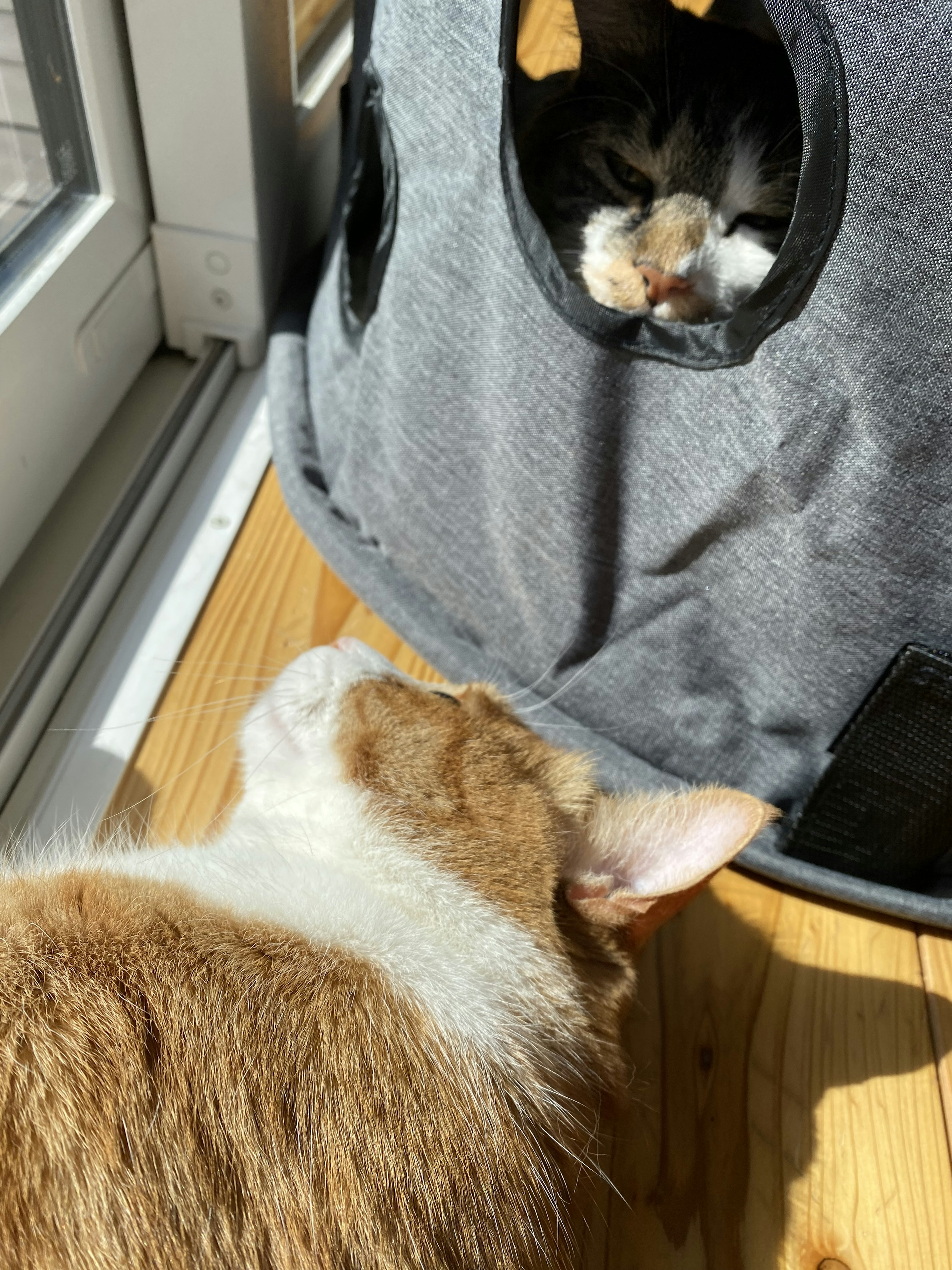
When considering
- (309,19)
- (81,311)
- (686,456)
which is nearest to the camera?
(686,456)

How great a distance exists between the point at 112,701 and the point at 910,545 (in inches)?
29.8

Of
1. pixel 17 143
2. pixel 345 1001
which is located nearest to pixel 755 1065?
pixel 345 1001

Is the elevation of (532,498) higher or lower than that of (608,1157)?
higher

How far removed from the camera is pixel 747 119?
0.93 meters

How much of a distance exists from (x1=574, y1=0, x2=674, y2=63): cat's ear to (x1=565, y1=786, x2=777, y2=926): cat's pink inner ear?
2.38 feet

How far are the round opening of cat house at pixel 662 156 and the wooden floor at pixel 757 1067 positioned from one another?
1.72 ft

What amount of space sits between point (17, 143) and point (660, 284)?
24.4 inches

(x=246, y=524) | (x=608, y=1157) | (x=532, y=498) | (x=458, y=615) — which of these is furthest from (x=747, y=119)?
(x=608, y=1157)

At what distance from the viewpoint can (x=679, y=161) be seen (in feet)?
3.10

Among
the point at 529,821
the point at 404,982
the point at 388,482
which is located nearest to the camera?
the point at 404,982

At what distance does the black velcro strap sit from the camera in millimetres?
770

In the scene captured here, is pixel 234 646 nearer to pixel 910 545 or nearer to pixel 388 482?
pixel 388 482

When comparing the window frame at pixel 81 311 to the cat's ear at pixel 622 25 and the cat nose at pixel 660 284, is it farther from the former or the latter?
the cat nose at pixel 660 284

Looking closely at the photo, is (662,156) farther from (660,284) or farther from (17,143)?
(17,143)
